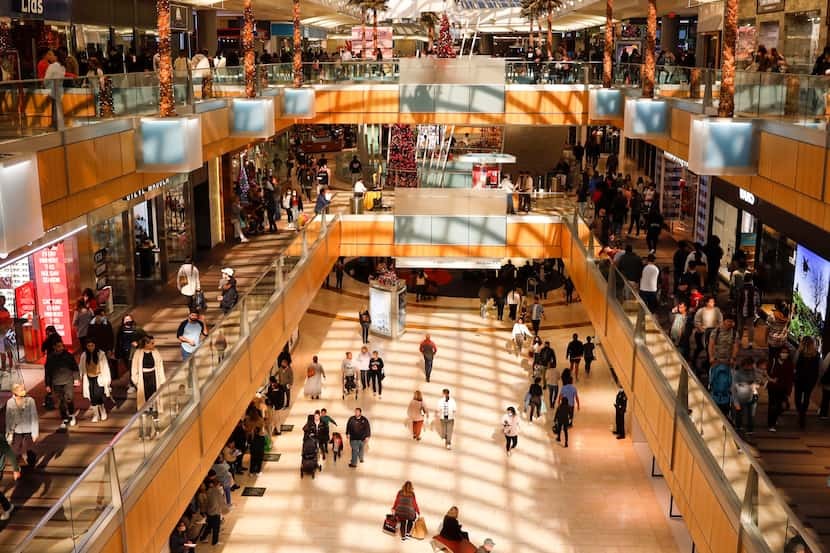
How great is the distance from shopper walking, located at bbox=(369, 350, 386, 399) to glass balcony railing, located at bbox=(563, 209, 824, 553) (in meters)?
8.39

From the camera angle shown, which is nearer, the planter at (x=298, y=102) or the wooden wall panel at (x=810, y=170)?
the wooden wall panel at (x=810, y=170)

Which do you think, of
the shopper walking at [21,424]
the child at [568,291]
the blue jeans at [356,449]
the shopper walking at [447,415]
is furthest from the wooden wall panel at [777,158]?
the child at [568,291]

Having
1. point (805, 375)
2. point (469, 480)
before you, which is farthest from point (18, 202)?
point (469, 480)

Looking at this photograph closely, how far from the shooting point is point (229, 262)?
2850cm

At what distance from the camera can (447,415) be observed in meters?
23.5

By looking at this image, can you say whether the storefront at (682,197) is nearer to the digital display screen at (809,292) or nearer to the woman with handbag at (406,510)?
the digital display screen at (809,292)

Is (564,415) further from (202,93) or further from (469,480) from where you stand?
(202,93)

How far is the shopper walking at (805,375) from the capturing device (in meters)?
14.0

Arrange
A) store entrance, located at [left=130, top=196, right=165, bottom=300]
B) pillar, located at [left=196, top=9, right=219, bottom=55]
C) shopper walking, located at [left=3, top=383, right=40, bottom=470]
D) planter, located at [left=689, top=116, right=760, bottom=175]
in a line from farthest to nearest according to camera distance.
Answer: pillar, located at [left=196, top=9, right=219, bottom=55] < store entrance, located at [left=130, top=196, right=165, bottom=300] < planter, located at [left=689, top=116, right=760, bottom=175] < shopper walking, located at [left=3, top=383, right=40, bottom=470]

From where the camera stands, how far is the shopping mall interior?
1252 cm

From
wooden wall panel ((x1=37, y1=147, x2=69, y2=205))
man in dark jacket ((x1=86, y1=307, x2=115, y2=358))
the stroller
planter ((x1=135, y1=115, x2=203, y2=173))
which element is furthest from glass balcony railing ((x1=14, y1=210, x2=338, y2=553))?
the stroller

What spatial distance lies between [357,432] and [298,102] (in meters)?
11.9

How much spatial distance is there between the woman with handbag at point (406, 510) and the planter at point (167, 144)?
7977mm

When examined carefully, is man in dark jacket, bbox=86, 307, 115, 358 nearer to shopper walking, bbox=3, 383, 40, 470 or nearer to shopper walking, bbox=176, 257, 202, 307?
shopper walking, bbox=3, 383, 40, 470
